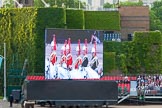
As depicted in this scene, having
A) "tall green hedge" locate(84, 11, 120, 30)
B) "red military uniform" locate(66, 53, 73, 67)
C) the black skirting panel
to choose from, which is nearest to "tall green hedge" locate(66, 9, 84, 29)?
"tall green hedge" locate(84, 11, 120, 30)

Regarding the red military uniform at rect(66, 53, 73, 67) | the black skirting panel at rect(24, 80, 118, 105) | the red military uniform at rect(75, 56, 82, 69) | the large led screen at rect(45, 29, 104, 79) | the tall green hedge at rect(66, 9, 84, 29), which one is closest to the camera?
the black skirting panel at rect(24, 80, 118, 105)

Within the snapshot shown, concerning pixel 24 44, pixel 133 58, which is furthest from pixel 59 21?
pixel 133 58

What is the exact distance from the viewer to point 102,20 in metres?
60.5

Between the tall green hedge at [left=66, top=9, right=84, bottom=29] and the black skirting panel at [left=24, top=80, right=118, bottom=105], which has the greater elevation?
the tall green hedge at [left=66, top=9, right=84, bottom=29]

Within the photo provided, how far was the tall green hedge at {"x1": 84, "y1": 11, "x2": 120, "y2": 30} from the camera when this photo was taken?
5916 cm

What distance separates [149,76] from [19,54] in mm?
11820

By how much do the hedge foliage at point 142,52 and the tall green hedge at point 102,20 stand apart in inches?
135

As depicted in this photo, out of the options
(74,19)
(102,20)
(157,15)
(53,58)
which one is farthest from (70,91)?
(157,15)

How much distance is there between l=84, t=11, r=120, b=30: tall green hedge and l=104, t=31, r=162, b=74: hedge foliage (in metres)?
3.43

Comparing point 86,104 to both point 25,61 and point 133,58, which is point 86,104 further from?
point 133,58

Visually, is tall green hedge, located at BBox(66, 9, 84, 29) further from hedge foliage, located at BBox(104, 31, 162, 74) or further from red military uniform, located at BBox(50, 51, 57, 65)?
red military uniform, located at BBox(50, 51, 57, 65)

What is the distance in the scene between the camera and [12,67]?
52.3 m

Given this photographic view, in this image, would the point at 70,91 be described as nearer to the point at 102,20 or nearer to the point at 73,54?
the point at 73,54

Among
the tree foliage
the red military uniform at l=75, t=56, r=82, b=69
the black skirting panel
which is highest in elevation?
the tree foliage
